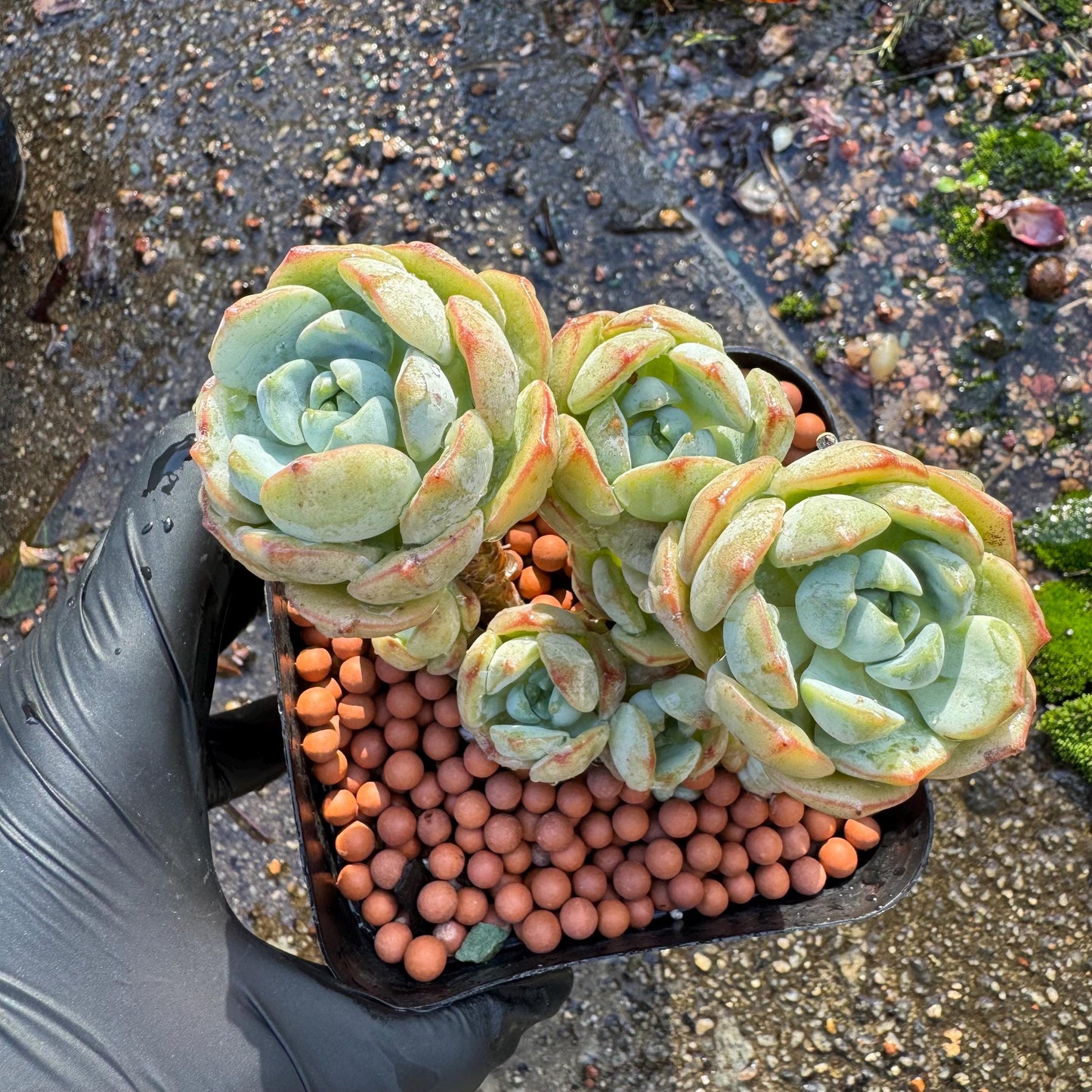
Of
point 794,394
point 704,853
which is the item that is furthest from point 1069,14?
point 704,853

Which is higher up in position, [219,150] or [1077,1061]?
[219,150]

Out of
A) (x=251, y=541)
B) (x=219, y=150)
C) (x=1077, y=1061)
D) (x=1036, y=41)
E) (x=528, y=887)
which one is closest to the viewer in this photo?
(x=251, y=541)

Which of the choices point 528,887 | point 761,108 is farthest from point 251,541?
point 761,108

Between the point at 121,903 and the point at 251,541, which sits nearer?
the point at 251,541

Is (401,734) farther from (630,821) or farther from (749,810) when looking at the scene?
(749,810)

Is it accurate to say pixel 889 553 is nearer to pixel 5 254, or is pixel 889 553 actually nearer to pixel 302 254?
pixel 302 254
